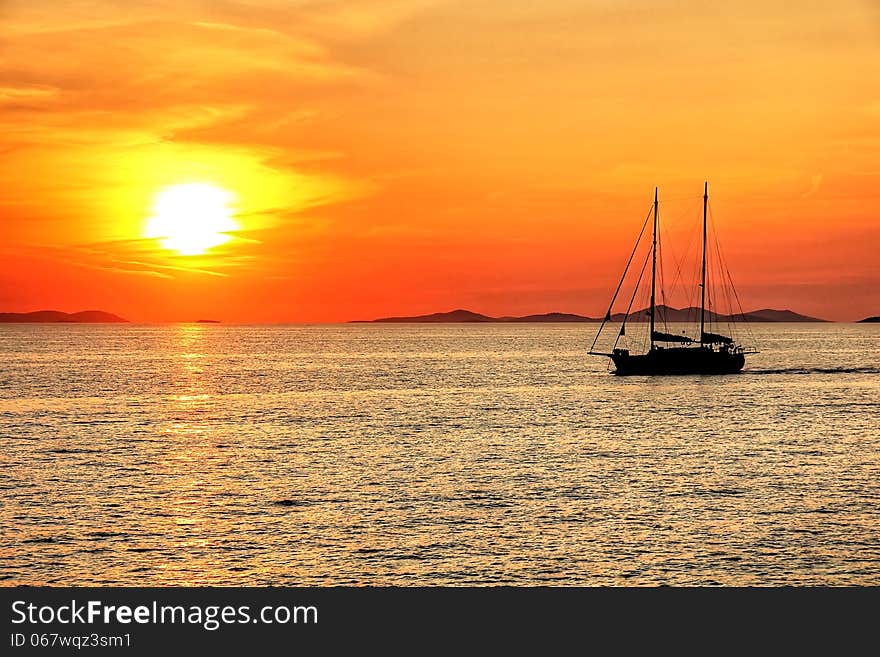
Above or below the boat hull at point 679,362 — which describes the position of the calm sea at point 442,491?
below

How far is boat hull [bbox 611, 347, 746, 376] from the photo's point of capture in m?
116

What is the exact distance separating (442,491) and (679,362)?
7931cm

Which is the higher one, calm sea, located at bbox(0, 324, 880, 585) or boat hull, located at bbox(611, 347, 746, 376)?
boat hull, located at bbox(611, 347, 746, 376)

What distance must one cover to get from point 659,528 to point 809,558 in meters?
6.17

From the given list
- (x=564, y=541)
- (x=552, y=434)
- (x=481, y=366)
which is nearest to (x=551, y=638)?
(x=564, y=541)

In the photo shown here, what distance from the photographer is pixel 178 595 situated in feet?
53.4

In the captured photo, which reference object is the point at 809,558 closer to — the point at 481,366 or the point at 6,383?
the point at 6,383

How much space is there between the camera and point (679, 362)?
380 ft

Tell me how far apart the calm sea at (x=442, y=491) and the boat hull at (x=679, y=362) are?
21.4 metres

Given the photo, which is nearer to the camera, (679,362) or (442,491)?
(442,491)

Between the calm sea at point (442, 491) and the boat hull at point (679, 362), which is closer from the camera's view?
the calm sea at point (442, 491)

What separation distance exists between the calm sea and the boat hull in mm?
21407

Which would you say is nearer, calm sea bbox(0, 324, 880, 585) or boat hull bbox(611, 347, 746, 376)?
calm sea bbox(0, 324, 880, 585)

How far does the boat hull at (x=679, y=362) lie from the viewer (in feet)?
381
